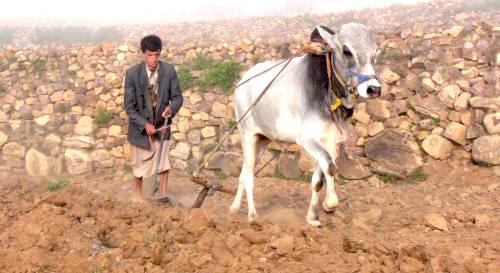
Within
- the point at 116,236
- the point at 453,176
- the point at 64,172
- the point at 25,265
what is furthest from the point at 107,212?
the point at 64,172

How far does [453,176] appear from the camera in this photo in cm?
649

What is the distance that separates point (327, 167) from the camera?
4.14 metres

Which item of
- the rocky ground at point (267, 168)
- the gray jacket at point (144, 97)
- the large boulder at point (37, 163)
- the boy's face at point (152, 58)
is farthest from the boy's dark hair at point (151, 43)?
the large boulder at point (37, 163)

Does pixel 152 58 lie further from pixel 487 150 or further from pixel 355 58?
pixel 487 150

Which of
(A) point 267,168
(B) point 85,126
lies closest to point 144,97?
(A) point 267,168

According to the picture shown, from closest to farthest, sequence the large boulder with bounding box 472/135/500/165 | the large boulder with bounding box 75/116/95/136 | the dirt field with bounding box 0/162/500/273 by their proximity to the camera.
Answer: the dirt field with bounding box 0/162/500/273 < the large boulder with bounding box 472/135/500/165 < the large boulder with bounding box 75/116/95/136

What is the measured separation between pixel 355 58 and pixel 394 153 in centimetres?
323

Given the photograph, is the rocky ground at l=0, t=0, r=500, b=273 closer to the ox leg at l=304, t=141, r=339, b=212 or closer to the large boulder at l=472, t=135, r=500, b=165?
the large boulder at l=472, t=135, r=500, b=165

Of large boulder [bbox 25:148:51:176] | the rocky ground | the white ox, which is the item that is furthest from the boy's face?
large boulder [bbox 25:148:51:176]

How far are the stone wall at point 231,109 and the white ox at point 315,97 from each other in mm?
2544

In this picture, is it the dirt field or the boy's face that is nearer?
the dirt field

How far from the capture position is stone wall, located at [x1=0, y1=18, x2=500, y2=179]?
684 centimetres

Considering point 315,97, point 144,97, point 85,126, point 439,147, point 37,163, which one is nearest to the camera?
point 315,97

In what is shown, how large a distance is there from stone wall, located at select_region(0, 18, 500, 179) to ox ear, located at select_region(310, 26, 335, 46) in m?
2.96
